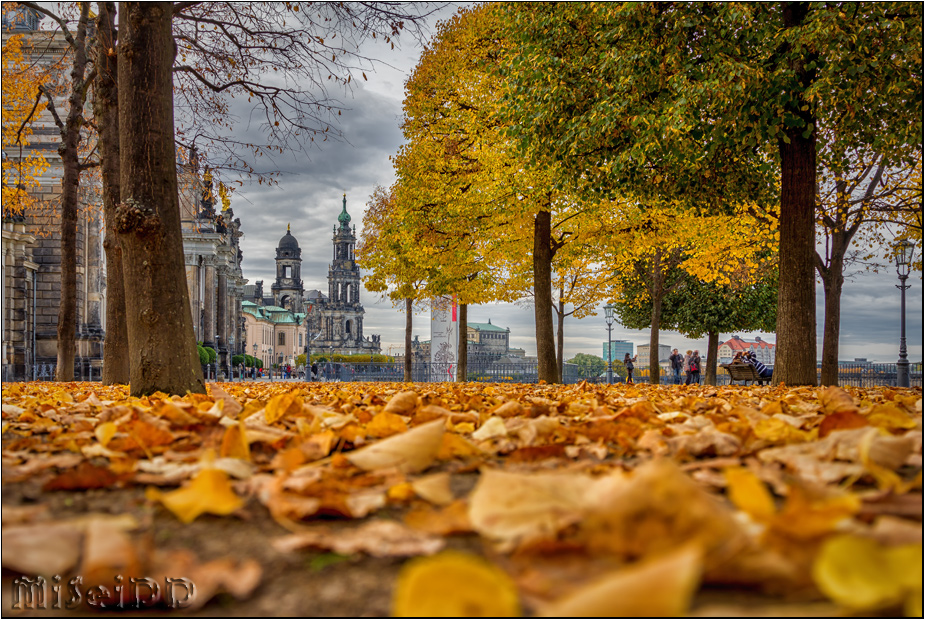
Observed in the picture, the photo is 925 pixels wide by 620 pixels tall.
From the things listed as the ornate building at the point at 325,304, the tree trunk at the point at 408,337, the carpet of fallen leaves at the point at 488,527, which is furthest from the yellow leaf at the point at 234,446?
the ornate building at the point at 325,304

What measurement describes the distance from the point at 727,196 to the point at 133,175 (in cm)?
878

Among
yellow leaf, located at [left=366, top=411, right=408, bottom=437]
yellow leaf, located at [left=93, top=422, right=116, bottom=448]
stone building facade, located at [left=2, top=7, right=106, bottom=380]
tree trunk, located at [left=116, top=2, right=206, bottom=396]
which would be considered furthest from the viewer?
stone building facade, located at [left=2, top=7, right=106, bottom=380]

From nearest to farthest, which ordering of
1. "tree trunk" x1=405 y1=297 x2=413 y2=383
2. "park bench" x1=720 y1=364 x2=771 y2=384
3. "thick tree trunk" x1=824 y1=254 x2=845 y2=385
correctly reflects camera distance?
"thick tree trunk" x1=824 y1=254 x2=845 y2=385 → "park bench" x1=720 y1=364 x2=771 y2=384 → "tree trunk" x1=405 y1=297 x2=413 y2=383

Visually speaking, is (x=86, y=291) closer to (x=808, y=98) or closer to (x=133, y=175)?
(x=133, y=175)

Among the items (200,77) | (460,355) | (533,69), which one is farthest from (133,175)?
(460,355)

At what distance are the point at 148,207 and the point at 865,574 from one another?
5.28 m

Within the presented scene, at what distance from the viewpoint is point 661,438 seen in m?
2.22

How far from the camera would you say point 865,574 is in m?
0.83

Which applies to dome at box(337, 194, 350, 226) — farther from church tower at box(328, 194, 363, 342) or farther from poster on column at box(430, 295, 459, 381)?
poster on column at box(430, 295, 459, 381)

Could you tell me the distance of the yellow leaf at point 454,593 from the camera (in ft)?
2.57

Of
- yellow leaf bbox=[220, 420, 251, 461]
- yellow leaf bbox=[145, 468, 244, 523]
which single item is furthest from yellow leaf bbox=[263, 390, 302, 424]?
yellow leaf bbox=[145, 468, 244, 523]

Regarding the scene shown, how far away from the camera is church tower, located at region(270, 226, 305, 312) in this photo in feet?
406

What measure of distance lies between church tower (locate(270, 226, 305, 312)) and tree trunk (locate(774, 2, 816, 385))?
121m

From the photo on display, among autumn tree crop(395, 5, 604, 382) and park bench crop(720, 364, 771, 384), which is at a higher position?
autumn tree crop(395, 5, 604, 382)
